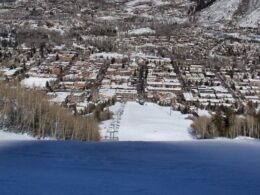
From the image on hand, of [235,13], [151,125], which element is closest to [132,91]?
[151,125]

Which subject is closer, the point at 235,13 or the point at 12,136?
the point at 12,136

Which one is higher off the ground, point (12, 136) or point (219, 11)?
point (219, 11)

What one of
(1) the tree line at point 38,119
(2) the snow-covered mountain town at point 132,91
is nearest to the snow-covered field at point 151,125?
(2) the snow-covered mountain town at point 132,91

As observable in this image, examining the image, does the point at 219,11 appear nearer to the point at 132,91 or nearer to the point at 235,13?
the point at 235,13

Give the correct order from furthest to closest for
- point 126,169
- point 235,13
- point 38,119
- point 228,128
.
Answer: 1. point 235,13
2. point 228,128
3. point 38,119
4. point 126,169

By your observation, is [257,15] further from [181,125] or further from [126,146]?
[126,146]

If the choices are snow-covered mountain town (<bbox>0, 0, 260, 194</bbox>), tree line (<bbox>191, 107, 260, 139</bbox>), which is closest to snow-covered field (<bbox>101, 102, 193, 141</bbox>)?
snow-covered mountain town (<bbox>0, 0, 260, 194</bbox>)

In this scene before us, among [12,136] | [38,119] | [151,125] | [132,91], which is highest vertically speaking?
[132,91]

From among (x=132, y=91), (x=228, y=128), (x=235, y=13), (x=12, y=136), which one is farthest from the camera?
(x=235, y=13)
